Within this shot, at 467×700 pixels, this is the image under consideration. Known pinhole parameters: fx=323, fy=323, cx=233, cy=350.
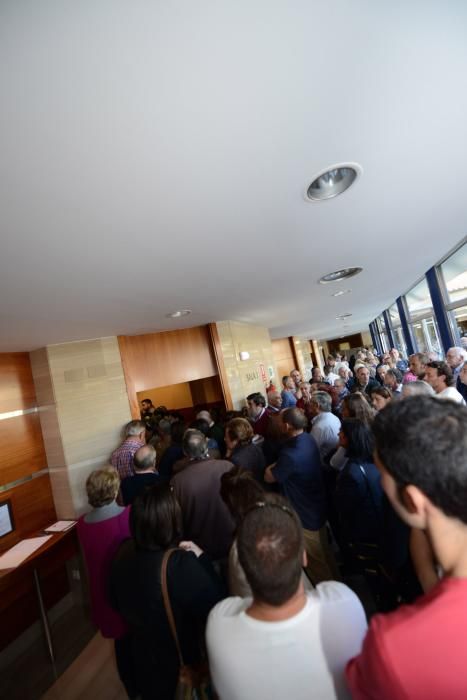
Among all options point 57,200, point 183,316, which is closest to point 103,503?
point 57,200

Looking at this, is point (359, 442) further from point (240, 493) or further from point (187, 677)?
point (187, 677)

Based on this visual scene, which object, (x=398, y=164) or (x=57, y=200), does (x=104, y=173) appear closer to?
(x=57, y=200)

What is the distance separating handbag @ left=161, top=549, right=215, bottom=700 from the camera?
4.16 feet

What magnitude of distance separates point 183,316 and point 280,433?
1.95 metres

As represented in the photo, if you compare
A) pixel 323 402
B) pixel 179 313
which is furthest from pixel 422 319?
pixel 179 313

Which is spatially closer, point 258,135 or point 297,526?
point 297,526

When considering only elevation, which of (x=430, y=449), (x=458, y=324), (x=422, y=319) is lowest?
(x=430, y=449)

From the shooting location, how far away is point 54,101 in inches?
33.6

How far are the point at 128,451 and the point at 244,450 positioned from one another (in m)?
1.64

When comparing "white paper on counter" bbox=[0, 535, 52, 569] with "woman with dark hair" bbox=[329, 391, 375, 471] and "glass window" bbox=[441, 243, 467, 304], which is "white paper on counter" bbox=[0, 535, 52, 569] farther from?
"glass window" bbox=[441, 243, 467, 304]

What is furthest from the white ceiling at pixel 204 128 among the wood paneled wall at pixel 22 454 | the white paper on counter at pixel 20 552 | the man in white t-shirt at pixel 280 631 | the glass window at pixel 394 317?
the glass window at pixel 394 317

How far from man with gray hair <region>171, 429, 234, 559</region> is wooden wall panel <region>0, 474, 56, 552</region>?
2269 mm

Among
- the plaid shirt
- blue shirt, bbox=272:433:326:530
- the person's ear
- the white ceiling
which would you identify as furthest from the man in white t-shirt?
the plaid shirt

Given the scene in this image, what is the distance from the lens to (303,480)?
2.36 m
